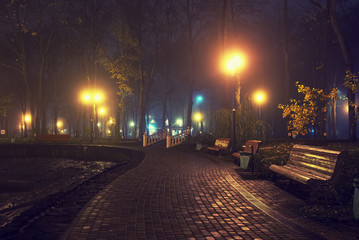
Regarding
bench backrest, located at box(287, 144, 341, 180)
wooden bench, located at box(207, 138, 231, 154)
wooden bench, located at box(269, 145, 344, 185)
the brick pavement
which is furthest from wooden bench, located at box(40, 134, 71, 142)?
bench backrest, located at box(287, 144, 341, 180)

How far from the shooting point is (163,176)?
33.8ft

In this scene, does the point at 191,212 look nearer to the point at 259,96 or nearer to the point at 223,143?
the point at 223,143

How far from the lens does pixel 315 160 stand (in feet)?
25.2

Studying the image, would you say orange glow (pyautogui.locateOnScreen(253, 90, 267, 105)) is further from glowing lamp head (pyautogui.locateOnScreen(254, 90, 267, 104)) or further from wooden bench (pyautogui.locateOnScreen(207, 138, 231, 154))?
wooden bench (pyautogui.locateOnScreen(207, 138, 231, 154))

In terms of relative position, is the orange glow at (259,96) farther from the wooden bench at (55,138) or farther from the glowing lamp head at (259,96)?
the wooden bench at (55,138)

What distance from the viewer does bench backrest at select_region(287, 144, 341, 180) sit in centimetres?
685

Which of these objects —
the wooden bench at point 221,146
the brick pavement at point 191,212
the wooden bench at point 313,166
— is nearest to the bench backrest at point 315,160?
the wooden bench at point 313,166

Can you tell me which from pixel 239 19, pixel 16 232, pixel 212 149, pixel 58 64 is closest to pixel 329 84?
pixel 239 19

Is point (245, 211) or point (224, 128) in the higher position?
point (224, 128)

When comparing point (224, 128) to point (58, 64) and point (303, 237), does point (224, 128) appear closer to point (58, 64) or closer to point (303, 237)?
point (303, 237)

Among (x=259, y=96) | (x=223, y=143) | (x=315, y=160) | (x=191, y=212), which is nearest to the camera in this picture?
(x=191, y=212)

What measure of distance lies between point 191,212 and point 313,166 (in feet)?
11.3

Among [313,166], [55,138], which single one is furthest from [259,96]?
[313,166]

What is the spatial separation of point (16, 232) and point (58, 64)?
35.7 m
